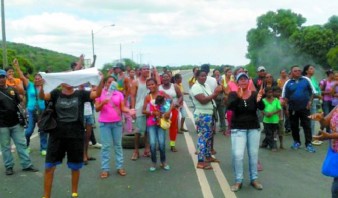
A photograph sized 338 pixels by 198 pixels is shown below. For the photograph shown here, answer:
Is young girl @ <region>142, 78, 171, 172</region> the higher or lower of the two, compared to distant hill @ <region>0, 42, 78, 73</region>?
lower

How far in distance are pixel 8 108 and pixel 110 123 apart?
6.06 feet

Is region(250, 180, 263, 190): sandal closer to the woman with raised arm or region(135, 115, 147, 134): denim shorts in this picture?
the woman with raised arm

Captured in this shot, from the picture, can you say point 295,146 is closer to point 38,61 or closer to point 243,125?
point 243,125

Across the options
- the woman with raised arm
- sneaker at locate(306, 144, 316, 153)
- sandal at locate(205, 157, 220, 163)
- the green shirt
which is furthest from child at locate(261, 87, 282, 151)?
the woman with raised arm

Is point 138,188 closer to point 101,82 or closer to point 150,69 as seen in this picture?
point 101,82

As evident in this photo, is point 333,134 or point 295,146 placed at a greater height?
point 333,134

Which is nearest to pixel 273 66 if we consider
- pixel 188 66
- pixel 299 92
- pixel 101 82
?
pixel 299 92

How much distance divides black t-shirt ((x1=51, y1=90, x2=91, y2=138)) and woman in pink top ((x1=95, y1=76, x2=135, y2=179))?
4.02 feet

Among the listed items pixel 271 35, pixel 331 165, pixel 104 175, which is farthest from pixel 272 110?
pixel 271 35

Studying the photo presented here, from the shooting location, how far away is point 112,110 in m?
7.87

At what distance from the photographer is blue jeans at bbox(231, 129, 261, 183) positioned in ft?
22.9

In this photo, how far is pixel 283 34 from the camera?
241ft

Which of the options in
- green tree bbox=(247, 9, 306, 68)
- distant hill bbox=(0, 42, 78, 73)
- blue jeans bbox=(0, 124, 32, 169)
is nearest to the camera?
blue jeans bbox=(0, 124, 32, 169)

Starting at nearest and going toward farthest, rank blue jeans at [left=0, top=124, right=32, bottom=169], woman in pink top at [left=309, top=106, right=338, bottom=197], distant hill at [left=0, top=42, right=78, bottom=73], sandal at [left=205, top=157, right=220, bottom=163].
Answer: woman in pink top at [left=309, top=106, right=338, bottom=197] → blue jeans at [left=0, top=124, right=32, bottom=169] → sandal at [left=205, top=157, right=220, bottom=163] → distant hill at [left=0, top=42, right=78, bottom=73]
